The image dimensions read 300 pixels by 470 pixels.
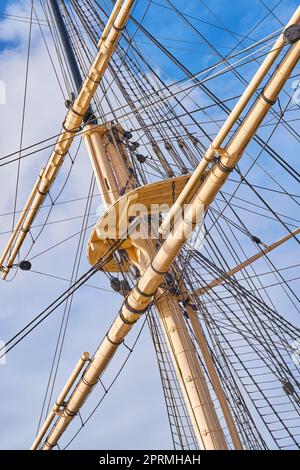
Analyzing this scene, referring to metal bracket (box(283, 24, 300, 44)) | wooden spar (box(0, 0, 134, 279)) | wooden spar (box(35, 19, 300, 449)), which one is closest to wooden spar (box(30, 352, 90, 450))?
wooden spar (box(35, 19, 300, 449))

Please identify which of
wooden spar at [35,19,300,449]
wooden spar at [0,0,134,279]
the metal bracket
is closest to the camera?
the metal bracket

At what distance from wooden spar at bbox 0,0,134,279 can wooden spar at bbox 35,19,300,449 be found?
7.03ft

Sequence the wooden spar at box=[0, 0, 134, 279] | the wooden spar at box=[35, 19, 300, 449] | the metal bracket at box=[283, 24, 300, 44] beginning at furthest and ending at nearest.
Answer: the wooden spar at box=[0, 0, 134, 279] < the wooden spar at box=[35, 19, 300, 449] < the metal bracket at box=[283, 24, 300, 44]

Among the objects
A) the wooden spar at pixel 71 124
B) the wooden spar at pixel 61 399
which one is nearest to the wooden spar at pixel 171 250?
the wooden spar at pixel 61 399

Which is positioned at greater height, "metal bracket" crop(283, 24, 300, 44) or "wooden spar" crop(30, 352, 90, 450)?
"wooden spar" crop(30, 352, 90, 450)

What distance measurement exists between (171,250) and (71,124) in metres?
3.72

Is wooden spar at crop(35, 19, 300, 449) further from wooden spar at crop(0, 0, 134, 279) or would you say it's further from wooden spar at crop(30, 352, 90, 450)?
wooden spar at crop(0, 0, 134, 279)

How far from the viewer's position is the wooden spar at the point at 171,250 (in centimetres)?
647

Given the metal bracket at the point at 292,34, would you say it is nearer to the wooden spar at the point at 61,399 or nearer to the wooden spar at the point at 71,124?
the wooden spar at the point at 71,124

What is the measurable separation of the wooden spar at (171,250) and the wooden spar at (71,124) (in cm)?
214

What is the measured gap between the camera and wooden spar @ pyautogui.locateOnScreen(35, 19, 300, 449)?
6.47m

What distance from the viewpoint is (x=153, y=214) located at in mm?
9258

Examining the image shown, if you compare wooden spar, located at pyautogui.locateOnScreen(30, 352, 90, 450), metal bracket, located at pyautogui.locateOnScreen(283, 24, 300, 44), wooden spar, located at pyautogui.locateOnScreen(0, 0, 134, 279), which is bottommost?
metal bracket, located at pyautogui.locateOnScreen(283, 24, 300, 44)
